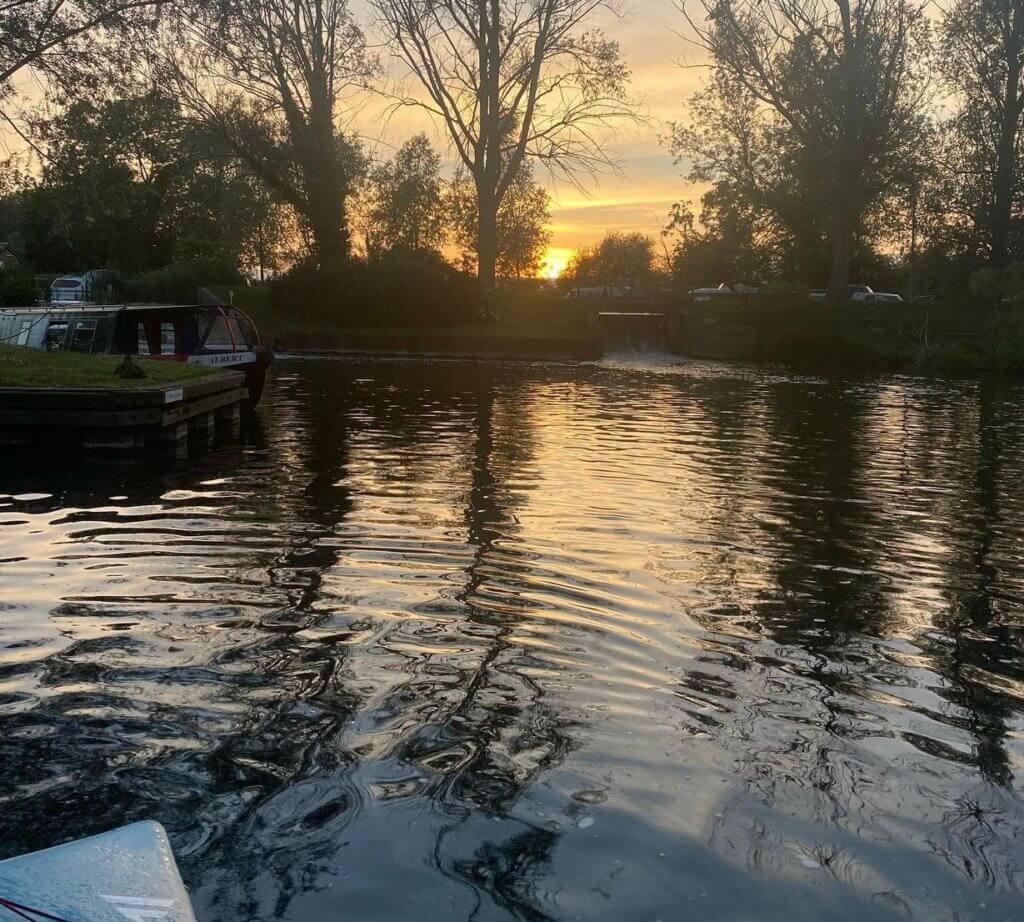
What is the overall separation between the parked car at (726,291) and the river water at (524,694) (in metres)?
43.9

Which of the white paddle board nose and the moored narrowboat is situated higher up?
the moored narrowboat

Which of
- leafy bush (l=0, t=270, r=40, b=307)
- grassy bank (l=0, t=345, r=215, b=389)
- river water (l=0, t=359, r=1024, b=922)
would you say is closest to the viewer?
river water (l=0, t=359, r=1024, b=922)

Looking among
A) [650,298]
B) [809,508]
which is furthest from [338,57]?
[809,508]

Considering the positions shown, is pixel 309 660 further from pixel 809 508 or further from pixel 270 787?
pixel 809 508

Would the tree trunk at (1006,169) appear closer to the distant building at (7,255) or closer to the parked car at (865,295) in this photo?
the parked car at (865,295)

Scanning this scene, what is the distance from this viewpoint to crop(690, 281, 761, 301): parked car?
2197 inches

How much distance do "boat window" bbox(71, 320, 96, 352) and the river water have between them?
9915 millimetres

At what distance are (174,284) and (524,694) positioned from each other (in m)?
47.0

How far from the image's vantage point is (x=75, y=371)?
56.0 ft

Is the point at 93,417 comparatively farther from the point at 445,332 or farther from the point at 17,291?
the point at 17,291

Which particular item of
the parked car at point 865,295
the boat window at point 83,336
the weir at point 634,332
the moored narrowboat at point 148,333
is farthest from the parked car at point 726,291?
the boat window at point 83,336

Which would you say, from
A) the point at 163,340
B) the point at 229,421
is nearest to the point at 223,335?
the point at 163,340

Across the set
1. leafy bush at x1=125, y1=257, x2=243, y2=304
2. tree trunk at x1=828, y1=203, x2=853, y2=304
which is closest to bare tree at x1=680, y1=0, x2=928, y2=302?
tree trunk at x1=828, y1=203, x2=853, y2=304

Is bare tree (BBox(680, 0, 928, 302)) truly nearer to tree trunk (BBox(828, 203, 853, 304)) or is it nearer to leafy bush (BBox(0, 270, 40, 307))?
tree trunk (BBox(828, 203, 853, 304))
